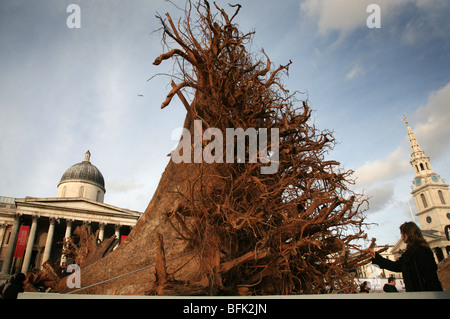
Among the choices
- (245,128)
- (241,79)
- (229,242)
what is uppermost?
(241,79)

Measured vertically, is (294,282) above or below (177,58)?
below

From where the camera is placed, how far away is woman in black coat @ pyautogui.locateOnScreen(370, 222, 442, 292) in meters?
3.09

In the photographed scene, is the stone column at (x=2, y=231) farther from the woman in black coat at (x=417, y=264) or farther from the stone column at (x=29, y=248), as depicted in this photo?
the woman in black coat at (x=417, y=264)

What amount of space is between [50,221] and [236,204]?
156ft

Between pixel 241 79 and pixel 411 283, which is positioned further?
pixel 241 79

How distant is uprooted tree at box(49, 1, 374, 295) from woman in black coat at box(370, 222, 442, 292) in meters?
0.95

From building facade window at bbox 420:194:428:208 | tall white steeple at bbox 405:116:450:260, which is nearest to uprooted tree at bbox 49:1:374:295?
tall white steeple at bbox 405:116:450:260

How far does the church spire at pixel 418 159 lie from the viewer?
8950cm

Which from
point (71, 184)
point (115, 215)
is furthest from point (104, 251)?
point (71, 184)

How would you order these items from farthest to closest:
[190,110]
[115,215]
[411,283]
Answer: [115,215] < [190,110] < [411,283]

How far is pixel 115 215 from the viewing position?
148ft
